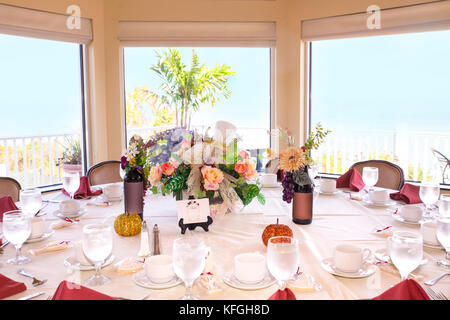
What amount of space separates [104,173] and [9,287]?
2.04m

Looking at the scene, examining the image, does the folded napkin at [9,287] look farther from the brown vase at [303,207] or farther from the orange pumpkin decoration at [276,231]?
the brown vase at [303,207]

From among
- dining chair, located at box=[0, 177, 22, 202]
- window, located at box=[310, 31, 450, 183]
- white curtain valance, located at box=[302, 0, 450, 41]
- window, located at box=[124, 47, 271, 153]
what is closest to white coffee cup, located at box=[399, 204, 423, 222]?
dining chair, located at box=[0, 177, 22, 202]

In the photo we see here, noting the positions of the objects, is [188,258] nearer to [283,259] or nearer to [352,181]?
[283,259]

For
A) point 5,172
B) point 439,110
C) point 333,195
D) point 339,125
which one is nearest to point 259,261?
point 333,195

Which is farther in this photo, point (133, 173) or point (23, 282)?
point (133, 173)

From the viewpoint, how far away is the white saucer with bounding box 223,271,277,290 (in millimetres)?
1124

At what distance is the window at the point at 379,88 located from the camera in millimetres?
7039

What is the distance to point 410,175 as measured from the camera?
656cm

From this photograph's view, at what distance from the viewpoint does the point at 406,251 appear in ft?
3.41

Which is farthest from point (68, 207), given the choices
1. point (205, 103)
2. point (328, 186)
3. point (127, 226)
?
point (205, 103)

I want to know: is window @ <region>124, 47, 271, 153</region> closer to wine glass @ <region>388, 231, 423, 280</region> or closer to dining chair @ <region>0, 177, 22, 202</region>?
dining chair @ <region>0, 177, 22, 202</region>

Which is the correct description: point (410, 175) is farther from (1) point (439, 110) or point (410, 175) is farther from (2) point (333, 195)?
(2) point (333, 195)

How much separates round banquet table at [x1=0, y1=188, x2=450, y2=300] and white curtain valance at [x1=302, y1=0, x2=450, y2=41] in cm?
212
